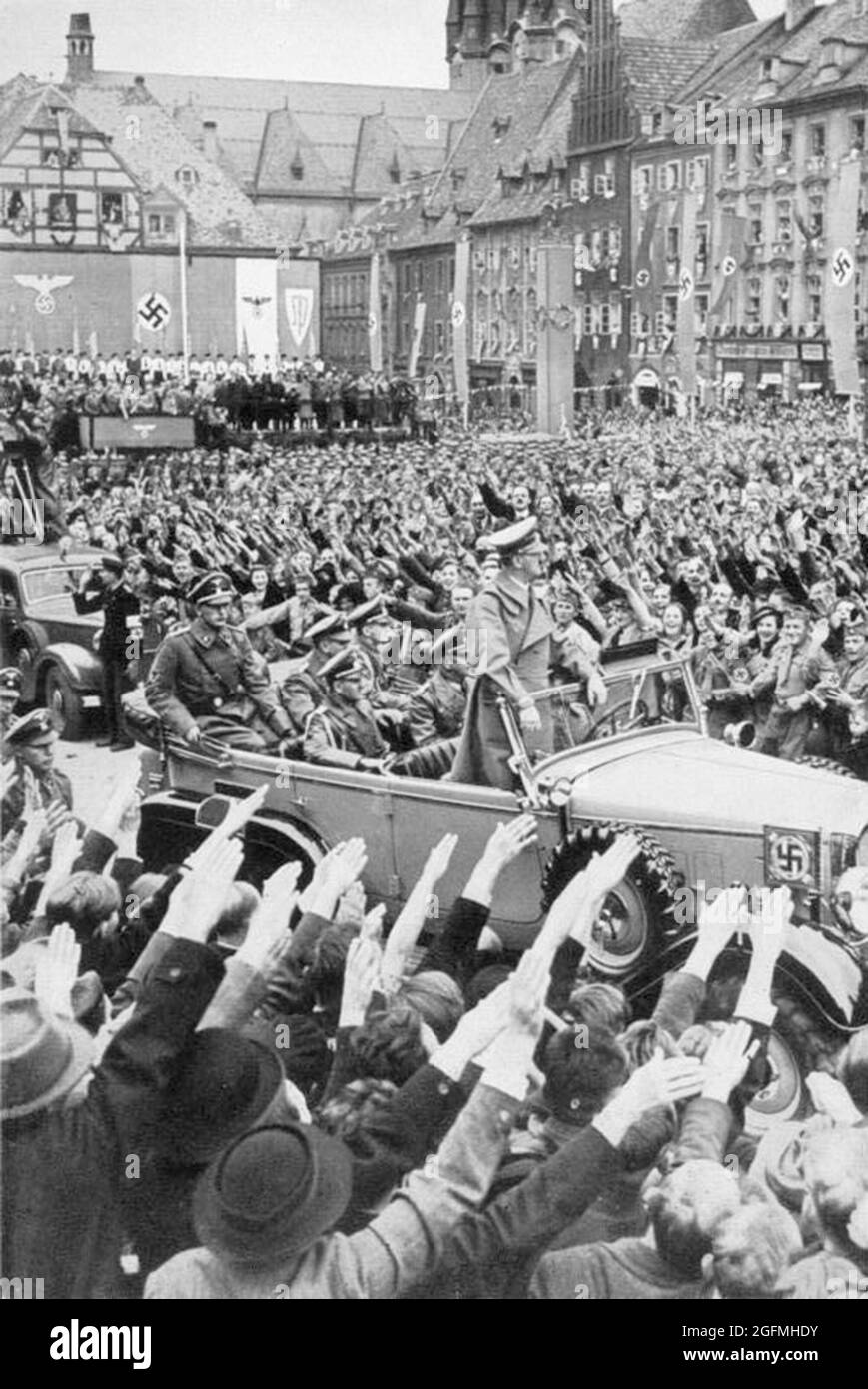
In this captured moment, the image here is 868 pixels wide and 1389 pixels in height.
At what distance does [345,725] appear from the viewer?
255 inches

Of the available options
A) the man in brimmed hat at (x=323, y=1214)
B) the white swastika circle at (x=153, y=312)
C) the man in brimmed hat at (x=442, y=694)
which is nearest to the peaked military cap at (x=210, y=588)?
the man in brimmed hat at (x=442, y=694)

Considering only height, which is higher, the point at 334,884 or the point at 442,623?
the point at 442,623

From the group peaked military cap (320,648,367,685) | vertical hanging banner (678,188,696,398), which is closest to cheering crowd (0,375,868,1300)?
peaked military cap (320,648,367,685)

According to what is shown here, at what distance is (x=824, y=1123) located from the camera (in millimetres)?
6262

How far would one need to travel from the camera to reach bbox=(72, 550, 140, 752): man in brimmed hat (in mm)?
6559

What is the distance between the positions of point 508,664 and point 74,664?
152 cm

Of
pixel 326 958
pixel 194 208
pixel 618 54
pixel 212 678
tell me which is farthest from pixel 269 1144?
pixel 618 54

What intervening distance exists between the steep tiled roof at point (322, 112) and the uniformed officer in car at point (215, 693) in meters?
1.79

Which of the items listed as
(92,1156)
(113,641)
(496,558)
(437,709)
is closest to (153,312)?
(113,641)

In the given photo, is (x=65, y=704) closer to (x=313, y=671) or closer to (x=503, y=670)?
(x=313, y=671)

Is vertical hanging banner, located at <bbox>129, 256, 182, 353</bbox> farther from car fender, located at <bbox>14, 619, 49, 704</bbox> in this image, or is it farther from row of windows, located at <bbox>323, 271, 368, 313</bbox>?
car fender, located at <bbox>14, 619, 49, 704</bbox>

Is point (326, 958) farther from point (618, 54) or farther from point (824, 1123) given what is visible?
point (618, 54)

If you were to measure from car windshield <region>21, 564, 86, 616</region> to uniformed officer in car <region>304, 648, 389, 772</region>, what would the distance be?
37.1 inches
